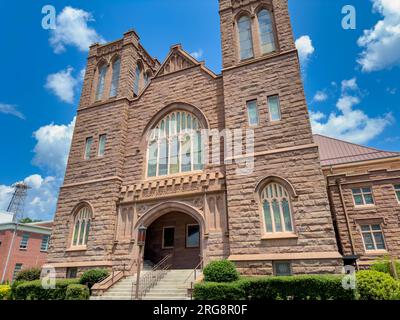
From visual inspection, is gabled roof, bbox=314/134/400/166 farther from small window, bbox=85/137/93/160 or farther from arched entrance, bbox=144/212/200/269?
Answer: small window, bbox=85/137/93/160

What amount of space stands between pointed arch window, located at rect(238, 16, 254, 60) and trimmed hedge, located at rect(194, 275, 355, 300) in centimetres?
1201

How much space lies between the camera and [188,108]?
54.4 feet

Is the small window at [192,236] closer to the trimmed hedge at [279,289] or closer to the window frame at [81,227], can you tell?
the window frame at [81,227]

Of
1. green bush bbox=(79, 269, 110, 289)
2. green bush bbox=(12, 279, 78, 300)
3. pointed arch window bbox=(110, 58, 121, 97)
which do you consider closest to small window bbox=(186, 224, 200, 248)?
green bush bbox=(79, 269, 110, 289)

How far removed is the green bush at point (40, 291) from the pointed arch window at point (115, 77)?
12.5 m

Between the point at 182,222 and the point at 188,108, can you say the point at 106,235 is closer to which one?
the point at 182,222

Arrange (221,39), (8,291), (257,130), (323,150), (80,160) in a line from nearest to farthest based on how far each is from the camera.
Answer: (257,130), (8,291), (221,39), (80,160), (323,150)

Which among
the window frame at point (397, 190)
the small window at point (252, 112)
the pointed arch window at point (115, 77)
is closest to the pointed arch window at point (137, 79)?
the pointed arch window at point (115, 77)

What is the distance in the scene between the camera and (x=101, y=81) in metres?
20.5

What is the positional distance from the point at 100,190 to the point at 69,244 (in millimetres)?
3498

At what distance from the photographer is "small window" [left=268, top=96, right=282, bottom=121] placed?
Answer: 13.4 m

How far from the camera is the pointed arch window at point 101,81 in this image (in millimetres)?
20038
